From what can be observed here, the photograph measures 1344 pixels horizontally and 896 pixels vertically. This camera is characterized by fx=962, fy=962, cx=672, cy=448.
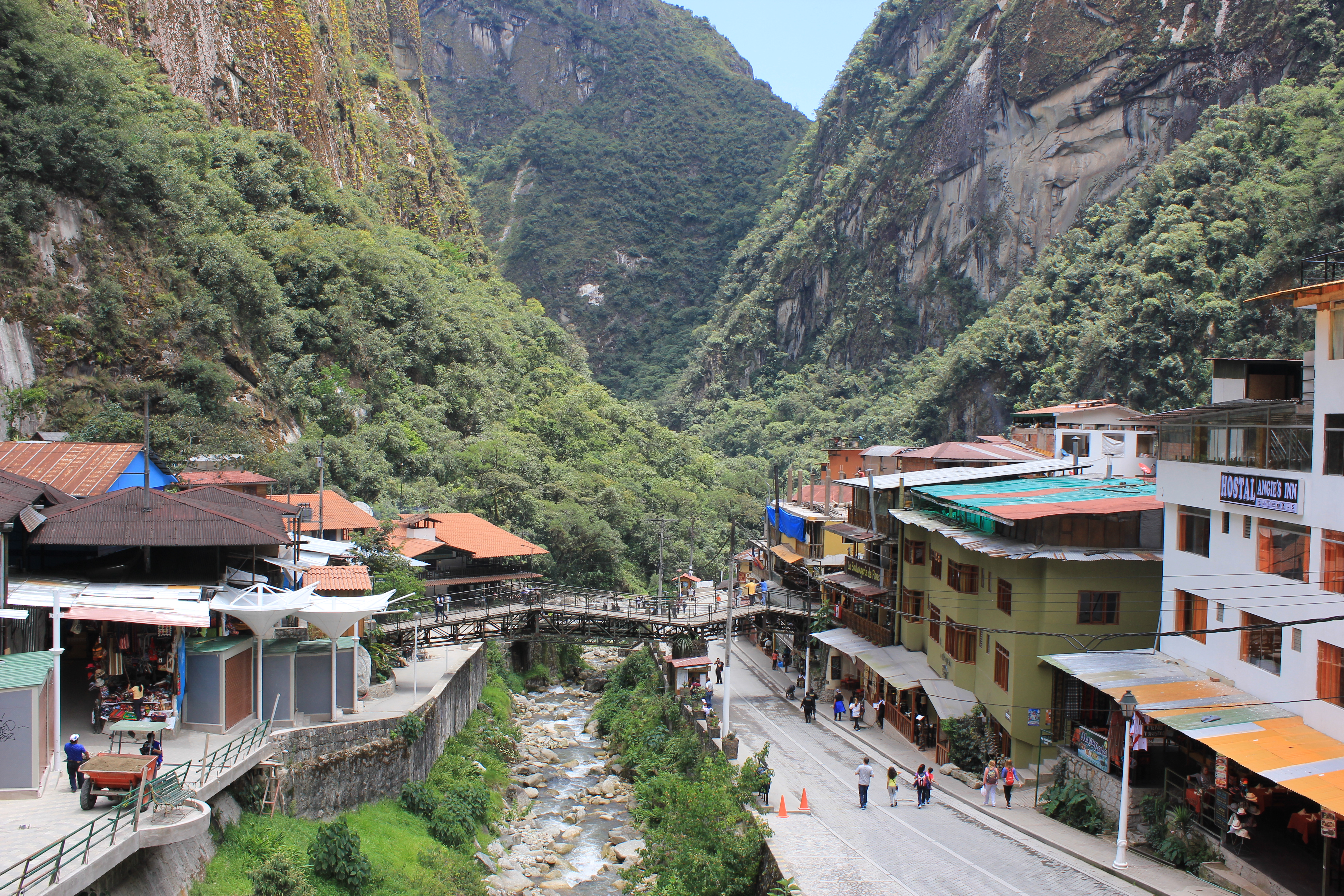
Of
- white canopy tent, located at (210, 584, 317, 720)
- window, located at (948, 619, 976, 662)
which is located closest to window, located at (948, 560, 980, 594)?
window, located at (948, 619, 976, 662)

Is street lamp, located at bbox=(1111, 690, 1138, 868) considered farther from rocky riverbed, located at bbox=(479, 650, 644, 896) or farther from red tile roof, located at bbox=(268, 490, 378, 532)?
red tile roof, located at bbox=(268, 490, 378, 532)

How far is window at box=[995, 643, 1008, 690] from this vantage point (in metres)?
25.4

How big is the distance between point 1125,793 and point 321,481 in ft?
96.2

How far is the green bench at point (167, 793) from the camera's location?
13859 mm

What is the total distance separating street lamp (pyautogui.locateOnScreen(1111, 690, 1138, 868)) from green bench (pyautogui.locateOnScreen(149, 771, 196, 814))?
16.2m

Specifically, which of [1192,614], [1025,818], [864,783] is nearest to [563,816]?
[864,783]

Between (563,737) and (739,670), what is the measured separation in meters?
8.83

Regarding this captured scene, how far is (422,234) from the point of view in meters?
91.5

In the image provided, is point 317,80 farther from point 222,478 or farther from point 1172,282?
point 1172,282

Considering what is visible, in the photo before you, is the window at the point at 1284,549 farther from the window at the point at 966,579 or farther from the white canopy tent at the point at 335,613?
the white canopy tent at the point at 335,613

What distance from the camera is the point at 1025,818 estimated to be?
2198cm

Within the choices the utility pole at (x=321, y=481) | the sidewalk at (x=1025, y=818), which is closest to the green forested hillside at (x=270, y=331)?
the utility pole at (x=321, y=481)

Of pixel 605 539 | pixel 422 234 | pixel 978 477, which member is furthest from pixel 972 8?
pixel 978 477

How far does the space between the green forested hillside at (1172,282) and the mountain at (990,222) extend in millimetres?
254
